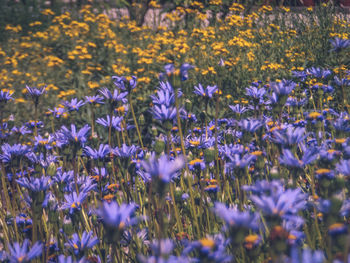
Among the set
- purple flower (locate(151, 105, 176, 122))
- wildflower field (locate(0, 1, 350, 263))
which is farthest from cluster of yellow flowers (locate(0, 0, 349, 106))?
purple flower (locate(151, 105, 176, 122))

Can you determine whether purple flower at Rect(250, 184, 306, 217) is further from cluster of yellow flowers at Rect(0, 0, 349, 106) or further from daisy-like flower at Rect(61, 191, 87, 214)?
cluster of yellow flowers at Rect(0, 0, 349, 106)

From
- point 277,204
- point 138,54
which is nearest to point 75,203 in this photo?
point 277,204

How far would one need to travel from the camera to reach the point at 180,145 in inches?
93.8

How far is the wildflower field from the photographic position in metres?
1.04

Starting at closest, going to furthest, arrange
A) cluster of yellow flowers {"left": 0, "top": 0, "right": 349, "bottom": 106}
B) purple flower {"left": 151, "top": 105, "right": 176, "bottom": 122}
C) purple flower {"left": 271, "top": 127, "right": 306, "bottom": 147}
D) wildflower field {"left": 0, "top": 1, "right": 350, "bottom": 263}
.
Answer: wildflower field {"left": 0, "top": 1, "right": 350, "bottom": 263} → purple flower {"left": 271, "top": 127, "right": 306, "bottom": 147} → purple flower {"left": 151, "top": 105, "right": 176, "bottom": 122} → cluster of yellow flowers {"left": 0, "top": 0, "right": 349, "bottom": 106}

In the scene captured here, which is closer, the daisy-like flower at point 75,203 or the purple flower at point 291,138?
the purple flower at point 291,138

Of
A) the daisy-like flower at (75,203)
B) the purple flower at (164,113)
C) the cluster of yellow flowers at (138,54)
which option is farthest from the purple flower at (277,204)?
the cluster of yellow flowers at (138,54)

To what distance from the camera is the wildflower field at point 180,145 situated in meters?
1.04

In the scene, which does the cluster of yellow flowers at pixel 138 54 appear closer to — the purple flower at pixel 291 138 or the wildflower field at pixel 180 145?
the wildflower field at pixel 180 145

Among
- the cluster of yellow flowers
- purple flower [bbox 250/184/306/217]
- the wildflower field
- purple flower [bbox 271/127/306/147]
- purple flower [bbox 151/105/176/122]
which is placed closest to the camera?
purple flower [bbox 250/184/306/217]

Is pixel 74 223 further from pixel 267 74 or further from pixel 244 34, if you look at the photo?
pixel 244 34

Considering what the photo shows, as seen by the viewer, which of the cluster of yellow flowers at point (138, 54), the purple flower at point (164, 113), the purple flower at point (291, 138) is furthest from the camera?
the cluster of yellow flowers at point (138, 54)

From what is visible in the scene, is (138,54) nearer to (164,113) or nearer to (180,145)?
(180,145)

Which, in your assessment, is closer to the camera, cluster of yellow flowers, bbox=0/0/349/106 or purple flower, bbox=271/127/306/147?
purple flower, bbox=271/127/306/147
